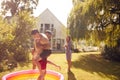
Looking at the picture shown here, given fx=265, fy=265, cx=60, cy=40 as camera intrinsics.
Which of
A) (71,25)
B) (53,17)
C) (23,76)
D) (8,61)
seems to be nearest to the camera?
(23,76)

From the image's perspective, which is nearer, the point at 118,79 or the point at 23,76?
the point at 23,76

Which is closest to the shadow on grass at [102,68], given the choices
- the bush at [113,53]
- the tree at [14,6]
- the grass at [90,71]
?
the grass at [90,71]

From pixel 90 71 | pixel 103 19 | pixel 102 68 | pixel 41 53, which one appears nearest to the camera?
pixel 41 53

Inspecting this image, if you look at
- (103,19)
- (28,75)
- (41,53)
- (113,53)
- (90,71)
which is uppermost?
(103,19)

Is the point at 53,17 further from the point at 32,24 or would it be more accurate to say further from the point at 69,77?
the point at 69,77

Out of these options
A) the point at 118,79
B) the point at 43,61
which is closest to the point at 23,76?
the point at 43,61

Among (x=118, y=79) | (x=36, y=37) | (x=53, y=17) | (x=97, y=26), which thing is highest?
(x=53, y=17)

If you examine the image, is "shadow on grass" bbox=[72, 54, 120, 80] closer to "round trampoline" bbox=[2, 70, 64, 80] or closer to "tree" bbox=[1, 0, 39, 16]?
"round trampoline" bbox=[2, 70, 64, 80]

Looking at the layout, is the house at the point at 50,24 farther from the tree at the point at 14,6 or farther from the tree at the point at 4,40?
the tree at the point at 4,40

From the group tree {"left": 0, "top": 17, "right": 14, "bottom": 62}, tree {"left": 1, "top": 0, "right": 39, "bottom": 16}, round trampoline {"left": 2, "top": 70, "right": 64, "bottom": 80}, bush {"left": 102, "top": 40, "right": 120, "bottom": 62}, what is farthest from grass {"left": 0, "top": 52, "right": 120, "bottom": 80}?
tree {"left": 1, "top": 0, "right": 39, "bottom": 16}

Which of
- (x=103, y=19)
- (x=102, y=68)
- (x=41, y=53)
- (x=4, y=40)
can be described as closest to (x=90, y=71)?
(x=102, y=68)

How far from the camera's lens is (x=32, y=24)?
23312mm

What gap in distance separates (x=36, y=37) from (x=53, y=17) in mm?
36596

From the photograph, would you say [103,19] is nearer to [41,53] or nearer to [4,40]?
[4,40]
